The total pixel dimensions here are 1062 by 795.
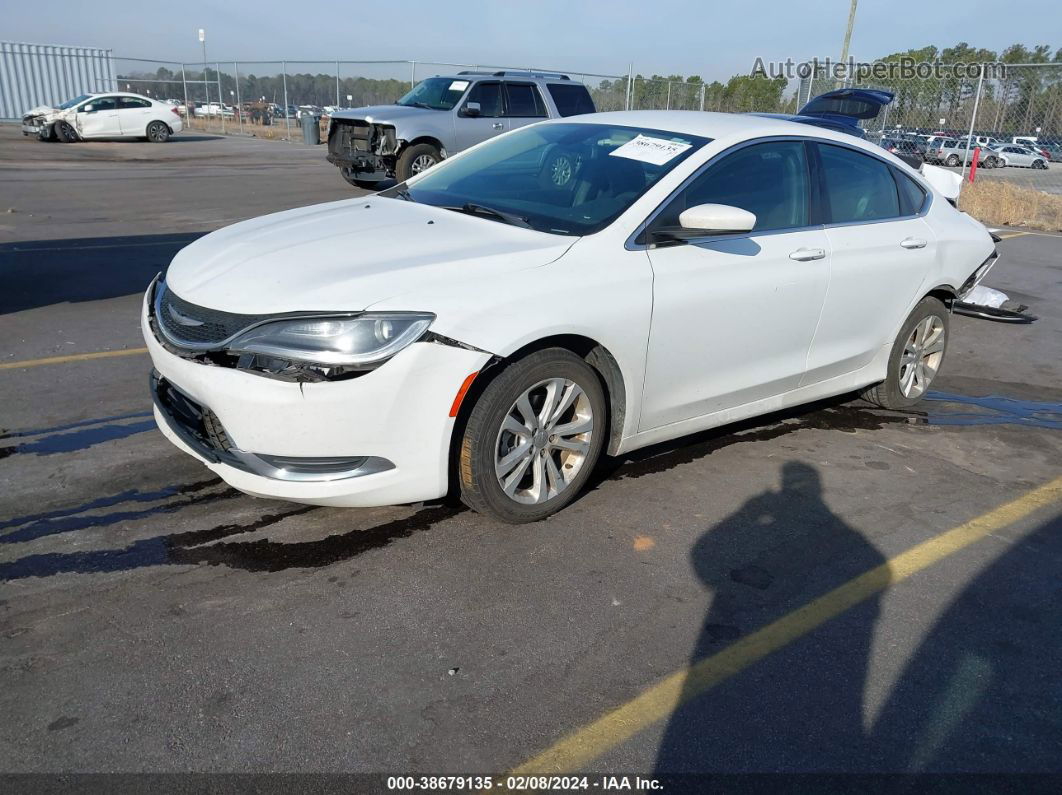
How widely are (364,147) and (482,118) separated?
207cm

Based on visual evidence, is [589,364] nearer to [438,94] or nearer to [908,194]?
[908,194]

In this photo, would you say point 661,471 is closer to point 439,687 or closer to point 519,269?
point 519,269

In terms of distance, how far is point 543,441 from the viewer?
3.72 m

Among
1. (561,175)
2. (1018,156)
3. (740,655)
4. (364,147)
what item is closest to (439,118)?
(364,147)

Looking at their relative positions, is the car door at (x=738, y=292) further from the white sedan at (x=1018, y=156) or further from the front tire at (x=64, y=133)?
the white sedan at (x=1018, y=156)

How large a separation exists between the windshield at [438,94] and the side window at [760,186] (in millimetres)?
11217

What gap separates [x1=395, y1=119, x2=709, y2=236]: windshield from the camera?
4102mm

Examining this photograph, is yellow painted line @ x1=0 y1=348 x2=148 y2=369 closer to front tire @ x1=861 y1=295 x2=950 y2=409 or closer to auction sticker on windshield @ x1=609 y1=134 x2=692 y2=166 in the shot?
auction sticker on windshield @ x1=609 y1=134 x2=692 y2=166

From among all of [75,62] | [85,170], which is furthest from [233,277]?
[75,62]

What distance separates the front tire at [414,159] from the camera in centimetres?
1420

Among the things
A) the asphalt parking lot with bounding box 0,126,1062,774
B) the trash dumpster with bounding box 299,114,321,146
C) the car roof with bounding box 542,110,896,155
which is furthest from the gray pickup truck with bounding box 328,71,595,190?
the trash dumpster with bounding box 299,114,321,146

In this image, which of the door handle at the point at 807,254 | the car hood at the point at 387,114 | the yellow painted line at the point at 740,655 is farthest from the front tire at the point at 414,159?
the yellow painted line at the point at 740,655

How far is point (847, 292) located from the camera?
4.79 metres

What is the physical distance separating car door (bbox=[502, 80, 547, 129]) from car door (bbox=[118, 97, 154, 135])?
1607 centimetres
